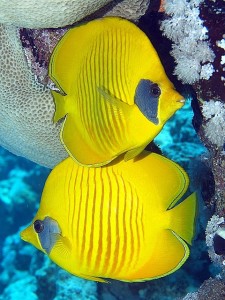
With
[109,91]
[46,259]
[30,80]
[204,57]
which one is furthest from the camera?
[46,259]

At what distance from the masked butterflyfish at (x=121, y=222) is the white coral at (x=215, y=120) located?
0.52 metres

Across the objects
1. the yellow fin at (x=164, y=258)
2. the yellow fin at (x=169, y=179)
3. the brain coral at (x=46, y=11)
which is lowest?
the yellow fin at (x=164, y=258)

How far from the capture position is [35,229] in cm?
191

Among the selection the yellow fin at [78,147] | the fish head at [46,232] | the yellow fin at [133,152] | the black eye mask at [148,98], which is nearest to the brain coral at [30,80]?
the yellow fin at [78,147]

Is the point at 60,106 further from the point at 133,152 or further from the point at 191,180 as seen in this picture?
the point at 191,180

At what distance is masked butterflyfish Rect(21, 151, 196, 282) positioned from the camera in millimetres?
1827

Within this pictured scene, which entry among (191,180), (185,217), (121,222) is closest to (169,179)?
(185,217)

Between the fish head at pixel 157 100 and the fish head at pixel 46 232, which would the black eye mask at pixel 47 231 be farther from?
the fish head at pixel 157 100

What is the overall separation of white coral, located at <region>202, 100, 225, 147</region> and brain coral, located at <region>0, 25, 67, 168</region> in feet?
3.08

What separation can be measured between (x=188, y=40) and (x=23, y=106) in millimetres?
1094

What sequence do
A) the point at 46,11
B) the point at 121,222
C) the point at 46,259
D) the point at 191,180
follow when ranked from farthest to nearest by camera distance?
the point at 46,259
the point at 191,180
the point at 46,11
the point at 121,222

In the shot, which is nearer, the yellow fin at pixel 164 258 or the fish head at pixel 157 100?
the fish head at pixel 157 100

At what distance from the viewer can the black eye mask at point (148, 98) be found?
5.05ft

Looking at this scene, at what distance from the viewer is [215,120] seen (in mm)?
2293
